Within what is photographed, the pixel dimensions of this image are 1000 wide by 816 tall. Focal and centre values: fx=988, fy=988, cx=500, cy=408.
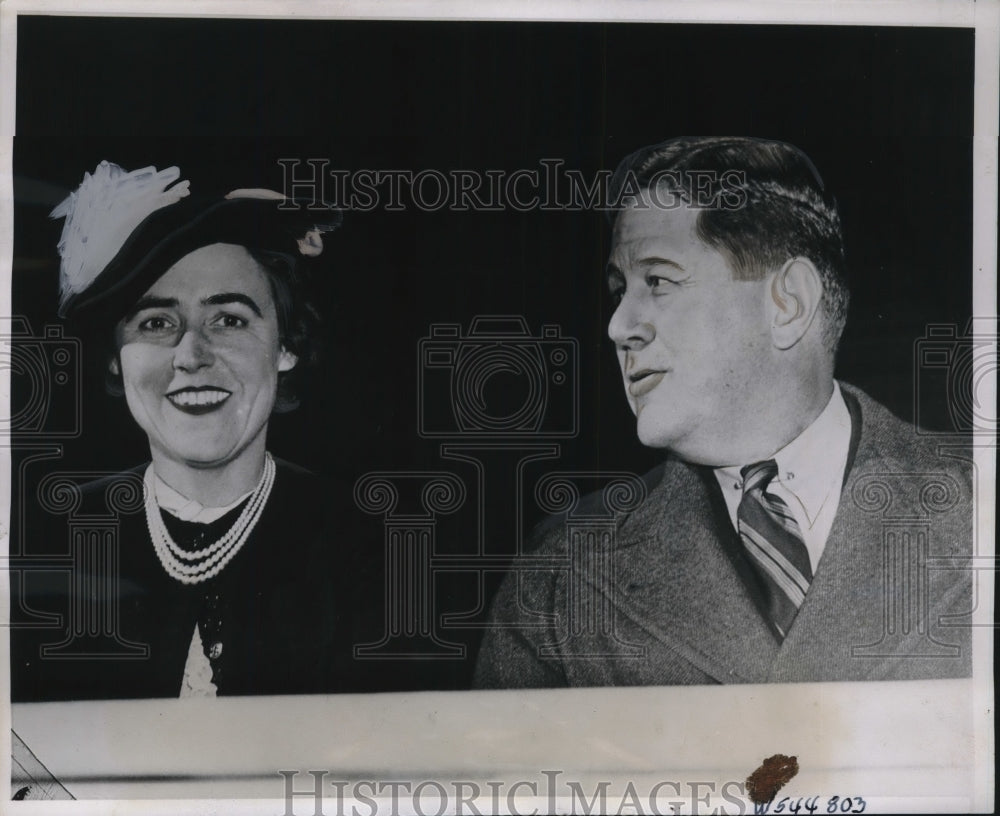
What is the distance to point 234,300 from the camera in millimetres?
2682

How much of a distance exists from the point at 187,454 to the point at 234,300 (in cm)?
44

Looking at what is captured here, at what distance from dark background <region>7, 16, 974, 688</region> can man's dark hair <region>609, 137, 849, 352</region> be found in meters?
0.05

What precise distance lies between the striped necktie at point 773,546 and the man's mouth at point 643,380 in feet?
1.14

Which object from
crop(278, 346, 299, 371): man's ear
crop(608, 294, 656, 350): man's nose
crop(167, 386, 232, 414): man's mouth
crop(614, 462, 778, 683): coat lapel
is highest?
crop(608, 294, 656, 350): man's nose

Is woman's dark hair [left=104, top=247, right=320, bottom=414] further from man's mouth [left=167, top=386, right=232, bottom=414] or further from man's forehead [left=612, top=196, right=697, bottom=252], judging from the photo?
man's forehead [left=612, top=196, right=697, bottom=252]

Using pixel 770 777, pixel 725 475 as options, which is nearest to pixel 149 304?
pixel 725 475

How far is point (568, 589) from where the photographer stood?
2709mm

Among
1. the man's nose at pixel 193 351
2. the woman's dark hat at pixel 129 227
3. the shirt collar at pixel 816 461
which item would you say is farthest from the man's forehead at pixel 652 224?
the man's nose at pixel 193 351

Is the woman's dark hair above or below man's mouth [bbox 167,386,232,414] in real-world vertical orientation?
above

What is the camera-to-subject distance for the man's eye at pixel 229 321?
2.68 m

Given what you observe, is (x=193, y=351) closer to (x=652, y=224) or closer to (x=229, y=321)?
(x=229, y=321)

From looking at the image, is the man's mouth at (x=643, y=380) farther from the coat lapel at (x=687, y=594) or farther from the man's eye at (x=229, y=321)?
the man's eye at (x=229, y=321)

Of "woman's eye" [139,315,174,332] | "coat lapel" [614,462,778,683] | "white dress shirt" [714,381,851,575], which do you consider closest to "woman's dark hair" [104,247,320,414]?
"woman's eye" [139,315,174,332]

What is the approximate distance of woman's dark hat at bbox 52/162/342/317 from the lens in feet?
8.77
